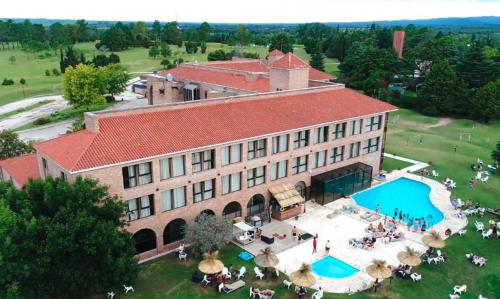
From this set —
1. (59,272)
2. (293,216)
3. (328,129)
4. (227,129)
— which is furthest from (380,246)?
(59,272)

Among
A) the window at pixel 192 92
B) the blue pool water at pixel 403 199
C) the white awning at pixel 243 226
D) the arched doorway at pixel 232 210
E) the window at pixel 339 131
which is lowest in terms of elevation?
the blue pool water at pixel 403 199

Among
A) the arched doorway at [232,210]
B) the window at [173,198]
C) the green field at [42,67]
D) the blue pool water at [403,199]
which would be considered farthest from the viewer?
the green field at [42,67]

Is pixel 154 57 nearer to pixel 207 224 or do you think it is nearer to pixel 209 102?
pixel 209 102

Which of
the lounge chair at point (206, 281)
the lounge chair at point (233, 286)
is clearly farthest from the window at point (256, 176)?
the lounge chair at point (206, 281)

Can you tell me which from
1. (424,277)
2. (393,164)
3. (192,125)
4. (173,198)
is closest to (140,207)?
(173,198)

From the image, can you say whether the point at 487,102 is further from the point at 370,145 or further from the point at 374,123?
the point at 370,145

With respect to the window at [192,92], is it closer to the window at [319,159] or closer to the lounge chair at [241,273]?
the window at [319,159]
